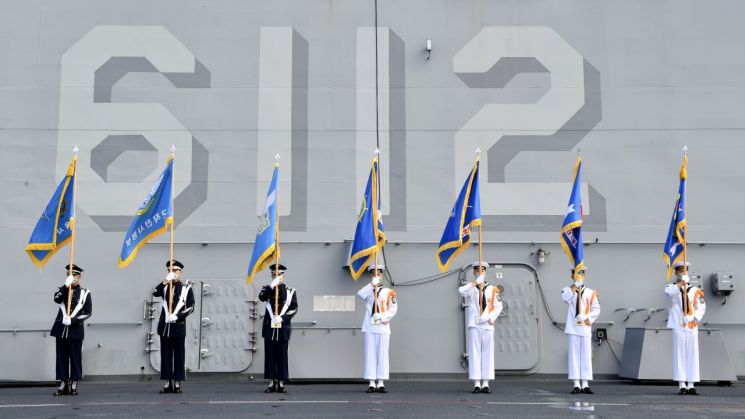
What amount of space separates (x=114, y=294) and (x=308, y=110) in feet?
13.7

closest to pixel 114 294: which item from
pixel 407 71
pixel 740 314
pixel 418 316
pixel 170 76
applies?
pixel 170 76

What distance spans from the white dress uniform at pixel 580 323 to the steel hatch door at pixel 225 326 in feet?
15.5

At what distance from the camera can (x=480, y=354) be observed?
1152 centimetres

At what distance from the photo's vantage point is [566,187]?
1329cm

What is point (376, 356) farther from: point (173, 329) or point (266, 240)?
point (173, 329)

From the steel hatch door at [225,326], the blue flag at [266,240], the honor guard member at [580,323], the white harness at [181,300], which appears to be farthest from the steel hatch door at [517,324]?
the white harness at [181,300]

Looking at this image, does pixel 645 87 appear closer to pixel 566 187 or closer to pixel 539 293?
pixel 566 187

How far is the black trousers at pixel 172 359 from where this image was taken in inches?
436

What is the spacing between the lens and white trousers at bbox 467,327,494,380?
37.3ft

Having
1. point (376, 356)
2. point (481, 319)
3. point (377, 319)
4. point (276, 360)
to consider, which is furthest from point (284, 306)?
point (481, 319)

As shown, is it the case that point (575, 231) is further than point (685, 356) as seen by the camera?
Yes

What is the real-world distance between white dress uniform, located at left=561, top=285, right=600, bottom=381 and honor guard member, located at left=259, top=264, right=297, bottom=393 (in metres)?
3.93

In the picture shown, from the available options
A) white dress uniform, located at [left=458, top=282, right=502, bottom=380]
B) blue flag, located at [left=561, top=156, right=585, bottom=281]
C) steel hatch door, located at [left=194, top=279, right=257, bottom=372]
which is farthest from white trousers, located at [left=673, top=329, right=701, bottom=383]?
steel hatch door, located at [left=194, top=279, right=257, bottom=372]

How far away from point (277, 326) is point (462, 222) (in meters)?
2.98
